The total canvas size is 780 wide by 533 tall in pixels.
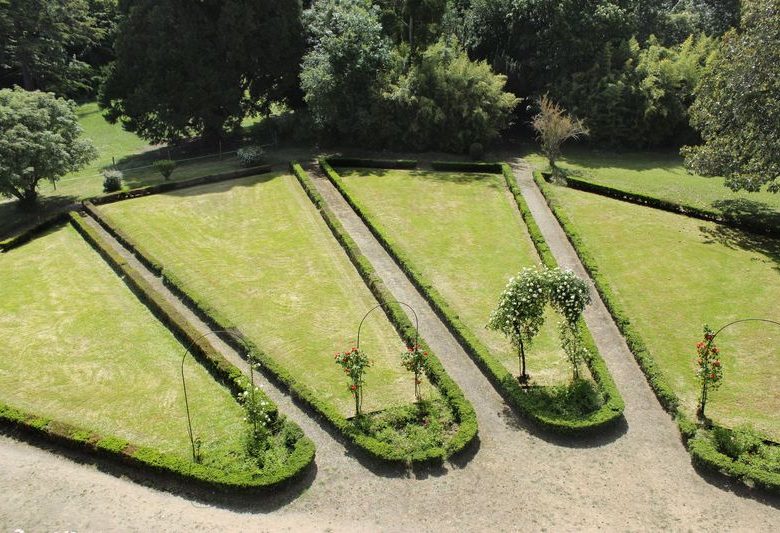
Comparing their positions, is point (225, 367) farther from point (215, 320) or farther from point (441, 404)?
point (441, 404)

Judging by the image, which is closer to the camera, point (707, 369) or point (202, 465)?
point (202, 465)

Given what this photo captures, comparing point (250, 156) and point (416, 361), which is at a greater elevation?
point (250, 156)

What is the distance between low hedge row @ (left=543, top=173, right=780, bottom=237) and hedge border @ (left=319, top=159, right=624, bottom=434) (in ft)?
35.5

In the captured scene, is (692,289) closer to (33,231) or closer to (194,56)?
(33,231)

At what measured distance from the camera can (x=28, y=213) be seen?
40.6m

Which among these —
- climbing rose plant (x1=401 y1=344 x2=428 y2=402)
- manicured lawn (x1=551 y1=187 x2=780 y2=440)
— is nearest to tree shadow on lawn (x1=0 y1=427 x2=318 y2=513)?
climbing rose plant (x1=401 y1=344 x2=428 y2=402)

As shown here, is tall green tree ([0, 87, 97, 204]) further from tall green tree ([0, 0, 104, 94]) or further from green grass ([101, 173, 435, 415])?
tall green tree ([0, 0, 104, 94])

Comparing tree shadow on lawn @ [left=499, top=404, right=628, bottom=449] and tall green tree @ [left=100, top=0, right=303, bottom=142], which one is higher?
tall green tree @ [left=100, top=0, right=303, bottom=142]

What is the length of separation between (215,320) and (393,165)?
24.7 metres

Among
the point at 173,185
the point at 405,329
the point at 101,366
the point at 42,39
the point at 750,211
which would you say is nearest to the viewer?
the point at 101,366

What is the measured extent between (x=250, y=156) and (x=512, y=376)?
3212 cm

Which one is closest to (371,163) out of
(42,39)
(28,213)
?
(28,213)

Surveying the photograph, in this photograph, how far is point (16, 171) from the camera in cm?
3744

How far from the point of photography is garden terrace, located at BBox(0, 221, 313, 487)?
19650mm
